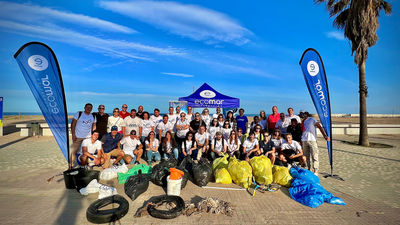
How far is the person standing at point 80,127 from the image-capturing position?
5738mm

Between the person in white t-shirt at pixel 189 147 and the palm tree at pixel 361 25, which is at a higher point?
the palm tree at pixel 361 25

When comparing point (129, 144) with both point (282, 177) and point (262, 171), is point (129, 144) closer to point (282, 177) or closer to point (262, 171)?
point (262, 171)


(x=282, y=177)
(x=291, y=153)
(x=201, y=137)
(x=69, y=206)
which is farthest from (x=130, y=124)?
(x=291, y=153)

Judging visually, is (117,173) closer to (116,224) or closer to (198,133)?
(116,224)

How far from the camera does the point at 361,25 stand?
29.7ft

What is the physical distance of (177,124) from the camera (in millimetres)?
7105

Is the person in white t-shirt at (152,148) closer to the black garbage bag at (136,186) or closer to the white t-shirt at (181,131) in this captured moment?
the white t-shirt at (181,131)

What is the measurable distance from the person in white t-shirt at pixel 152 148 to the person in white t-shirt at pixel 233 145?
2.50m

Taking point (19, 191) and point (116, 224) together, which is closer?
point (116, 224)

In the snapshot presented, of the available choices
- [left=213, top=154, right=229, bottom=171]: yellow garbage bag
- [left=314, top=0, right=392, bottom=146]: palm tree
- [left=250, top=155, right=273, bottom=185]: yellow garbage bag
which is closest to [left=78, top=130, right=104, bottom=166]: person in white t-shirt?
[left=213, top=154, right=229, bottom=171]: yellow garbage bag

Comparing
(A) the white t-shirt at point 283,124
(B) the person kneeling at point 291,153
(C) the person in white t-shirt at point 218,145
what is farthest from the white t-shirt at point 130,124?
(A) the white t-shirt at point 283,124

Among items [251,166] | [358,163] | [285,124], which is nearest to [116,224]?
[251,166]

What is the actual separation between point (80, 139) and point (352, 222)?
6880mm

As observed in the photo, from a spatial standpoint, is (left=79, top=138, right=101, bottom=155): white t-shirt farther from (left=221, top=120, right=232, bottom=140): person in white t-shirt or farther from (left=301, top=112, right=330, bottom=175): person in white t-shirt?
(left=301, top=112, right=330, bottom=175): person in white t-shirt
